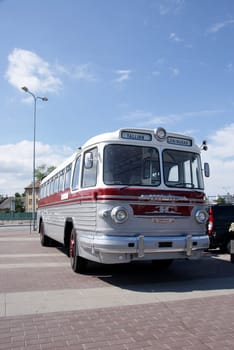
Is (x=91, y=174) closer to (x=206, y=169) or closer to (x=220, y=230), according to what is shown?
(x=206, y=169)

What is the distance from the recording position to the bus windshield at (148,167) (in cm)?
754

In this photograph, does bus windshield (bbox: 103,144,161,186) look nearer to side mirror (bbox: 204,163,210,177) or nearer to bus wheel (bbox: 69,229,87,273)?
side mirror (bbox: 204,163,210,177)

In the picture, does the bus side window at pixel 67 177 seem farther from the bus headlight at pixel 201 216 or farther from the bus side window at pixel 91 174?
the bus headlight at pixel 201 216

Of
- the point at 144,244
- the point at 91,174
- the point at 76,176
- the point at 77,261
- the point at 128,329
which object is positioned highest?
the point at 76,176

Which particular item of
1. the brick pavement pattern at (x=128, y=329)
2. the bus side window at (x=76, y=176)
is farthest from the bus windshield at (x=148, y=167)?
the brick pavement pattern at (x=128, y=329)

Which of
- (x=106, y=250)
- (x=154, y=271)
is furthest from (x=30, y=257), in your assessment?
(x=106, y=250)

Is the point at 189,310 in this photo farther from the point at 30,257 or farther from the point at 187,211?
the point at 30,257

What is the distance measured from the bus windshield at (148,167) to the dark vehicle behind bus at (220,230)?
508 cm

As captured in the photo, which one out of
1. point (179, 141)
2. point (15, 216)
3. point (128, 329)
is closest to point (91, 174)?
point (179, 141)

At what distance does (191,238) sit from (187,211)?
1.92 ft

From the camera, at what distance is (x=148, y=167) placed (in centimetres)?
786

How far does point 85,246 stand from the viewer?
25.5 ft

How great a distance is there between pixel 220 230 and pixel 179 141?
5790 millimetres

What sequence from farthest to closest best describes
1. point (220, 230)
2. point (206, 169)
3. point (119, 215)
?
1. point (220, 230)
2. point (206, 169)
3. point (119, 215)
